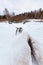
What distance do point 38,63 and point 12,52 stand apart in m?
0.49

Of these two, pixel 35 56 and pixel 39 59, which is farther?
pixel 35 56

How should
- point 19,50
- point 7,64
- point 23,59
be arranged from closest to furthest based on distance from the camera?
point 7,64, point 23,59, point 19,50

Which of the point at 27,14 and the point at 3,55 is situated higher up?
the point at 3,55

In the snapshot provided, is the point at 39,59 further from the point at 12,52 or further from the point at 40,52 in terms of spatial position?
the point at 12,52

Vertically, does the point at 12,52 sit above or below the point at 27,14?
above

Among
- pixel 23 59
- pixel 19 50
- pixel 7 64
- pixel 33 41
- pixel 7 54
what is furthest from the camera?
pixel 33 41

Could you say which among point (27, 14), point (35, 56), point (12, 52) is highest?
point (12, 52)

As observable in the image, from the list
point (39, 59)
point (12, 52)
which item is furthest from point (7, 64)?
point (39, 59)

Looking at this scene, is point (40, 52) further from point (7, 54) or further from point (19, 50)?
point (7, 54)

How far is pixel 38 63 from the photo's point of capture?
287cm

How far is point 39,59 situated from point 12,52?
50cm

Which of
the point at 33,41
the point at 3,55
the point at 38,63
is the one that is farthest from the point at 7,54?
the point at 33,41

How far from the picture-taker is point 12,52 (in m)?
2.91

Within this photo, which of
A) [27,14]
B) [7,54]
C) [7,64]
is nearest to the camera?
[7,64]
